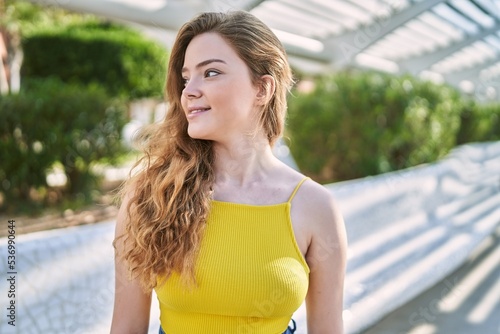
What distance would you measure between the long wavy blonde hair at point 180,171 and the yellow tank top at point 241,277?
51 millimetres

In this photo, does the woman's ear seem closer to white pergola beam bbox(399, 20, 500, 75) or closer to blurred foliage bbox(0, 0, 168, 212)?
blurred foliage bbox(0, 0, 168, 212)

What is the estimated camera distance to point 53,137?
17.2 feet

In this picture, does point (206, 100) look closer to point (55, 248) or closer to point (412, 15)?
point (55, 248)

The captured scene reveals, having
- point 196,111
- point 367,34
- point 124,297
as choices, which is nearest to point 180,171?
point 196,111

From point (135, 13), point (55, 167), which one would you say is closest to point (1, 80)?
point (135, 13)

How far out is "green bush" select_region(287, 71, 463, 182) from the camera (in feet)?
22.4

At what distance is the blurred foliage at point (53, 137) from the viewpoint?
5121mm

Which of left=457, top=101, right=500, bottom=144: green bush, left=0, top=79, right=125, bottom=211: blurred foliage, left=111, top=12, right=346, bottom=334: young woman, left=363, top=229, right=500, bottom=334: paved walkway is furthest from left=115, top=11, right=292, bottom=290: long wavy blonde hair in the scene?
left=457, top=101, right=500, bottom=144: green bush

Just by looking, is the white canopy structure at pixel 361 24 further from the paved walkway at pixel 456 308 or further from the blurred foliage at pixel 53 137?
the paved walkway at pixel 456 308

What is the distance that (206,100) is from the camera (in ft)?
5.49

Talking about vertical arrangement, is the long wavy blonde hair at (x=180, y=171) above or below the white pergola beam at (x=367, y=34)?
above

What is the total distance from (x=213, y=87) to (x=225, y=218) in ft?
1.37

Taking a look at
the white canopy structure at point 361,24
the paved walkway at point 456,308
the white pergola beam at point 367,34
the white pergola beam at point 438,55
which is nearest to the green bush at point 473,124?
the white canopy structure at point 361,24

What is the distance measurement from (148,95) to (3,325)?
9.58m
